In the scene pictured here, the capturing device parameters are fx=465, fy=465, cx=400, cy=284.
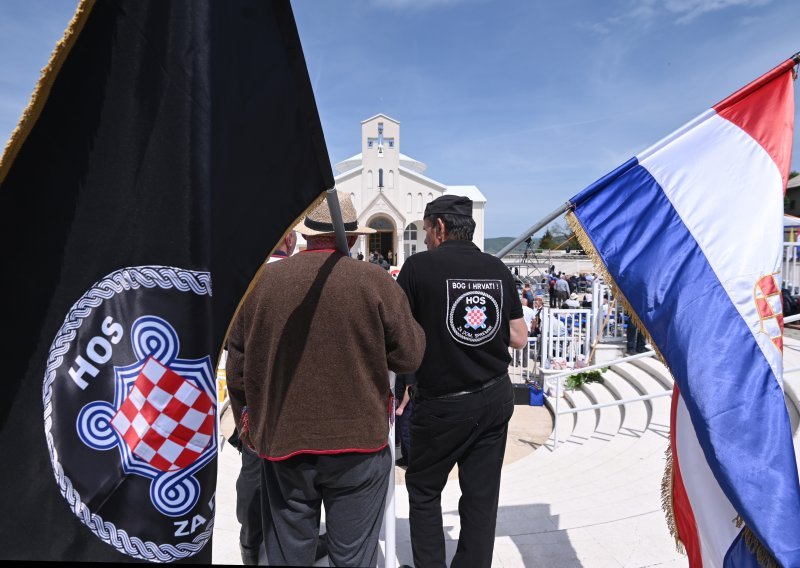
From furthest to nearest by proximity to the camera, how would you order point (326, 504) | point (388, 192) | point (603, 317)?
point (388, 192)
point (603, 317)
point (326, 504)

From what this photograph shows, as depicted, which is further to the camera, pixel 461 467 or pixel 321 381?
pixel 461 467

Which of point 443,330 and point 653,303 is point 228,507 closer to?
point 443,330

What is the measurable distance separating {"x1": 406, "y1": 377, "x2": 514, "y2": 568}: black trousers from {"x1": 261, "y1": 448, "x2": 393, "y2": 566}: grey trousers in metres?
0.40

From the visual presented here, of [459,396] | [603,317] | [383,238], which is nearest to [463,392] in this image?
[459,396]

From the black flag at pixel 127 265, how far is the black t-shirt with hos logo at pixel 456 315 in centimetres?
129

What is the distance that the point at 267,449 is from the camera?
1836 millimetres

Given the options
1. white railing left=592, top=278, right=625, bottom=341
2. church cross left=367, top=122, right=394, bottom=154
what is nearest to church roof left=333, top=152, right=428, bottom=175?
church cross left=367, top=122, right=394, bottom=154

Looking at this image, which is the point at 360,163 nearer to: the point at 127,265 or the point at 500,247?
the point at 500,247

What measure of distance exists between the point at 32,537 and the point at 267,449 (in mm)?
898

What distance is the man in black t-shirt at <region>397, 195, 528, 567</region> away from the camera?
230 cm

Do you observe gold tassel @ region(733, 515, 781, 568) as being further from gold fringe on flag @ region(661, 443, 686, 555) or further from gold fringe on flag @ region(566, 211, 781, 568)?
gold fringe on flag @ region(661, 443, 686, 555)

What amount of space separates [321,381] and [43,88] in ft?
4.08

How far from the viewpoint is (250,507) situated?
265 centimetres

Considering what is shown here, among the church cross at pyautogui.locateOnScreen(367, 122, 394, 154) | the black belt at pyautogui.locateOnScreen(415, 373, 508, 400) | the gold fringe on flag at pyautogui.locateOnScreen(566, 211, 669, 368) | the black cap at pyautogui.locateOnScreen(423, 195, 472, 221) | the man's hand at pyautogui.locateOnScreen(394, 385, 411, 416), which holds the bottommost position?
the man's hand at pyautogui.locateOnScreen(394, 385, 411, 416)
